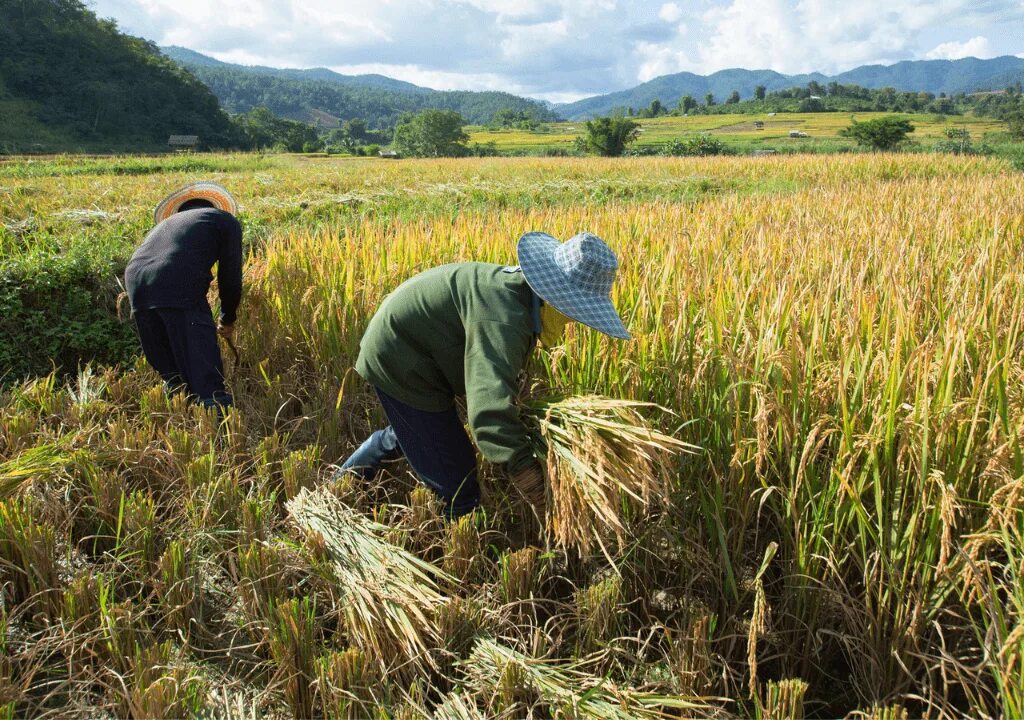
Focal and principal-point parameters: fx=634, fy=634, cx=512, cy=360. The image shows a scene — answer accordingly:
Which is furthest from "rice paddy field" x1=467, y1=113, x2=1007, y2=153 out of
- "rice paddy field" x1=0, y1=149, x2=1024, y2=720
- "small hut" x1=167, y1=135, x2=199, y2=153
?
"rice paddy field" x1=0, y1=149, x2=1024, y2=720

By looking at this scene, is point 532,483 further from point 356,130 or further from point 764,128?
point 356,130

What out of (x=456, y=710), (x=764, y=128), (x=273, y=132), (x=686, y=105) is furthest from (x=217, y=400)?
(x=686, y=105)

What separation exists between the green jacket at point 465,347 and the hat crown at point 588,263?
0.52 feet

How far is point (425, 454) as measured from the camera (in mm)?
2152

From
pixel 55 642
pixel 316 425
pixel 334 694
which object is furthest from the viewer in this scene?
pixel 316 425

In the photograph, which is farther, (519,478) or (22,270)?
(22,270)

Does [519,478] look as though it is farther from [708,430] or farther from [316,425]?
[316,425]

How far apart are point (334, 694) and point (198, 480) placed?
3.55 ft

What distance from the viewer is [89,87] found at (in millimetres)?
42656

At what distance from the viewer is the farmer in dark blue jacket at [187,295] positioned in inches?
113

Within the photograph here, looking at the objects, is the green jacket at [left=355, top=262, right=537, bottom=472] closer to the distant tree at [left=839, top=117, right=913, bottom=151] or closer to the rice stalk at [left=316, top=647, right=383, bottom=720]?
the rice stalk at [left=316, top=647, right=383, bottom=720]

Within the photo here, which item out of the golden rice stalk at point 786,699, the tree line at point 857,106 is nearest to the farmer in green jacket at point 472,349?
the golden rice stalk at point 786,699

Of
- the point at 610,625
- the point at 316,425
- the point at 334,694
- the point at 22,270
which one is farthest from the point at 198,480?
the point at 22,270

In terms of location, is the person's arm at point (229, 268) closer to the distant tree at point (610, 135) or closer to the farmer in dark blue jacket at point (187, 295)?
the farmer in dark blue jacket at point (187, 295)
